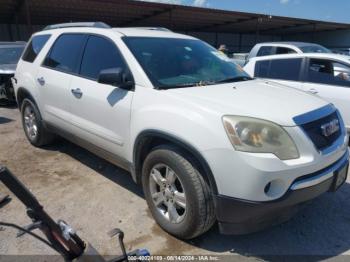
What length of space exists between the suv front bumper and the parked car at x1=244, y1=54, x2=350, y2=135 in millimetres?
3570

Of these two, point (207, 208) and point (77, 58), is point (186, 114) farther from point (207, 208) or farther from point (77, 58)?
point (77, 58)

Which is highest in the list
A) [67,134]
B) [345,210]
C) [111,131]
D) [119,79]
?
[119,79]

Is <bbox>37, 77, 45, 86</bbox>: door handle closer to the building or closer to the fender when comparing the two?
the fender

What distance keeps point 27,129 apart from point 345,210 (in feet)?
15.6

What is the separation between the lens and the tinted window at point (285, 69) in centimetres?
653

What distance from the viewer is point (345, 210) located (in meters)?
3.65

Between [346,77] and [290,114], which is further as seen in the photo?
[346,77]

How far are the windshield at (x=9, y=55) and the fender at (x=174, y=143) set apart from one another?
7875 mm

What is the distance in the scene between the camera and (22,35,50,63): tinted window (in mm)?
5211

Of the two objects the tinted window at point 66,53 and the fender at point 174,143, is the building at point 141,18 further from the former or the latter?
the fender at point 174,143

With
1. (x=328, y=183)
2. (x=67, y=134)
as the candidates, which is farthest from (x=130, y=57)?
(x=328, y=183)

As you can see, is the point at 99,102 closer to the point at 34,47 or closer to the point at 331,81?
the point at 34,47

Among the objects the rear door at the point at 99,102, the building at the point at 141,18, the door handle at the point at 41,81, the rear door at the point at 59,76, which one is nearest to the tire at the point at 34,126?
the rear door at the point at 59,76

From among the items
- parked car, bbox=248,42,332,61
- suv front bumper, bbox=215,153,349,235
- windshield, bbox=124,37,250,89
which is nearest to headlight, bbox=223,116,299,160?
suv front bumper, bbox=215,153,349,235
